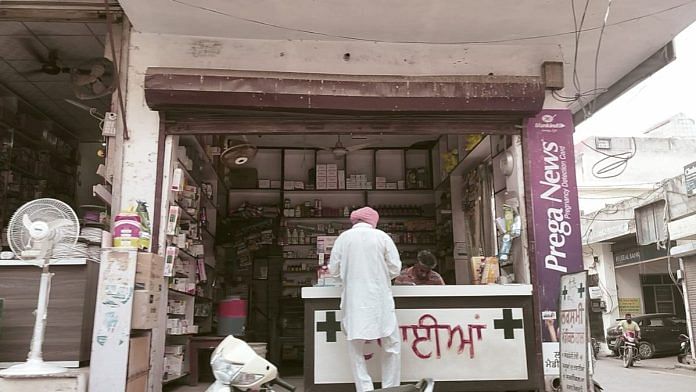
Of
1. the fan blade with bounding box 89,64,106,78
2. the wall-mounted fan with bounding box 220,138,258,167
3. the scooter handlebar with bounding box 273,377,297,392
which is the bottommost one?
the scooter handlebar with bounding box 273,377,297,392

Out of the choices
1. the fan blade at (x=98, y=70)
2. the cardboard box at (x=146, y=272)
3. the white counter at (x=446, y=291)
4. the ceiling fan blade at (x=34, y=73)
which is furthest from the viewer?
the ceiling fan blade at (x=34, y=73)

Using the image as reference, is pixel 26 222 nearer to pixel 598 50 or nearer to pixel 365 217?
pixel 365 217

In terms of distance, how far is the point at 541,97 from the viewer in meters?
5.05

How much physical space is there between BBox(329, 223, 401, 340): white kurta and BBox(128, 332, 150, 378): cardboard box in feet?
4.82

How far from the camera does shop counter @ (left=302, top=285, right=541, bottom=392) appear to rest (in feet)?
14.8

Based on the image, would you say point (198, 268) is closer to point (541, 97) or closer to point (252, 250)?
point (252, 250)

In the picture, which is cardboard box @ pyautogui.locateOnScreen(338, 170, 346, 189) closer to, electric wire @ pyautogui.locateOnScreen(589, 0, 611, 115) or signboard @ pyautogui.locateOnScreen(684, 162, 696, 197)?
electric wire @ pyautogui.locateOnScreen(589, 0, 611, 115)

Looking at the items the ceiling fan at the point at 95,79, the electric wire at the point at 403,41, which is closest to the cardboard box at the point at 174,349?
the ceiling fan at the point at 95,79

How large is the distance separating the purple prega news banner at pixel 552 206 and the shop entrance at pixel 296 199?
152 mm

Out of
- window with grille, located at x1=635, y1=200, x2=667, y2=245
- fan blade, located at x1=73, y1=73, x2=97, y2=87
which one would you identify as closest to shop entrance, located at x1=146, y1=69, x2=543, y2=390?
fan blade, located at x1=73, y1=73, x2=97, y2=87

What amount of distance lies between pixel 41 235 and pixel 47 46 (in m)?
3.18

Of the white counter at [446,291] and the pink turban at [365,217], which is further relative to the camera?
the white counter at [446,291]

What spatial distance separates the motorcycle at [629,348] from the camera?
43.3 feet

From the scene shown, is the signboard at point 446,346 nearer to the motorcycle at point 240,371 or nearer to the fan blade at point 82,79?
the motorcycle at point 240,371
